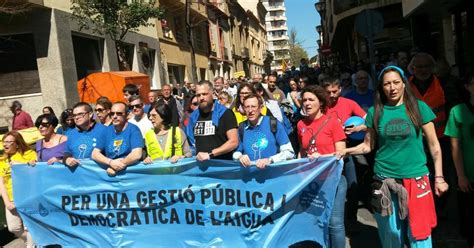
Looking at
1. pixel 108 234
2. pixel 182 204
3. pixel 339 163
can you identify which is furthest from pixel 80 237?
pixel 339 163

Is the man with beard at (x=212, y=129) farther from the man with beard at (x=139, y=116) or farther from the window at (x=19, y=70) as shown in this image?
the window at (x=19, y=70)

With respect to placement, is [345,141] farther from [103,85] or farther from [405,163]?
[103,85]

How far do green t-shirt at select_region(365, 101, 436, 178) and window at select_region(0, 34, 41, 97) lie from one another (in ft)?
44.0

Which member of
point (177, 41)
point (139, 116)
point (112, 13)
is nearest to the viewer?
point (139, 116)

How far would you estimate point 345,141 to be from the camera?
4.26 meters

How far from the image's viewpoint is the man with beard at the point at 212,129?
4504 mm

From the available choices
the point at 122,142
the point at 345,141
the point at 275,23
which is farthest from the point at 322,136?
the point at 275,23

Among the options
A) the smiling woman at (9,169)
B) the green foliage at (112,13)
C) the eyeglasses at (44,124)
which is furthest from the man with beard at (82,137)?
the green foliage at (112,13)

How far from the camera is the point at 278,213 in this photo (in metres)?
4.50

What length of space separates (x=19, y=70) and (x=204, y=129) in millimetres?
12068

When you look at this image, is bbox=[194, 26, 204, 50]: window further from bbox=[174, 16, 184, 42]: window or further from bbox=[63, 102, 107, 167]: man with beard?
bbox=[63, 102, 107, 167]: man with beard

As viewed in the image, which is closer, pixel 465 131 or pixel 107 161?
pixel 465 131

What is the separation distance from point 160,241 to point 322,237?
1.72 meters

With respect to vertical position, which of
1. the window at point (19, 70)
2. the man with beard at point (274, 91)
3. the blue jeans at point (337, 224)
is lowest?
the blue jeans at point (337, 224)
